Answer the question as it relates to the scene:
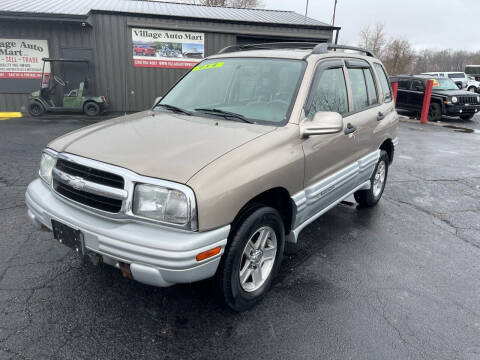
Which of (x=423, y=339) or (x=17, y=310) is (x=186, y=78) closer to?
(x=17, y=310)

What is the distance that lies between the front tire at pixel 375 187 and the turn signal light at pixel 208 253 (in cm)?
308

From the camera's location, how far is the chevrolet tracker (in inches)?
84.6

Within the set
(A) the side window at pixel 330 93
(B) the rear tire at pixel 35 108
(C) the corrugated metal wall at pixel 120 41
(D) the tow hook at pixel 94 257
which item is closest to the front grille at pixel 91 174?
(D) the tow hook at pixel 94 257

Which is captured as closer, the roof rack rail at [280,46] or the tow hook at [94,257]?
the tow hook at [94,257]

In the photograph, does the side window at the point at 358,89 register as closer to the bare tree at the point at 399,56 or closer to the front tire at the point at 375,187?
the front tire at the point at 375,187

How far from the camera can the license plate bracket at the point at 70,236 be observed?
2.36 m

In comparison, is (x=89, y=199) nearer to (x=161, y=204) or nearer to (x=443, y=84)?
(x=161, y=204)

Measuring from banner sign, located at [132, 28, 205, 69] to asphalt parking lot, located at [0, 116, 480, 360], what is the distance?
9953 millimetres

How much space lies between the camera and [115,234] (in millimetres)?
2195

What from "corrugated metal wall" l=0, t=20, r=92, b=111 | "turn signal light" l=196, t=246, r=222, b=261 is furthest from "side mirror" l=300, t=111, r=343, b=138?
"corrugated metal wall" l=0, t=20, r=92, b=111

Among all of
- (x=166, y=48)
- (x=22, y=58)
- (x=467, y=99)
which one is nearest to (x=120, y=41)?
(x=166, y=48)

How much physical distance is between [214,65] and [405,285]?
9.33 feet

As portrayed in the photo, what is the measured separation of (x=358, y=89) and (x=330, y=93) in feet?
2.46

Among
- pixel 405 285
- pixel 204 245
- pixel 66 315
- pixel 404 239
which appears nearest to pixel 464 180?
pixel 404 239
